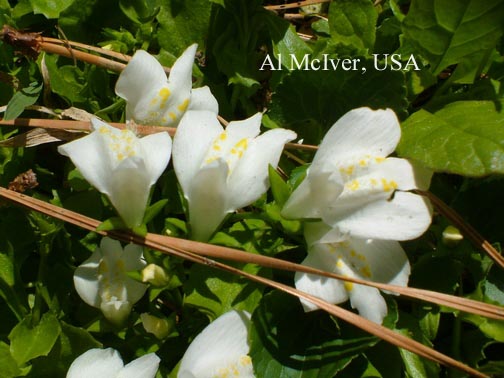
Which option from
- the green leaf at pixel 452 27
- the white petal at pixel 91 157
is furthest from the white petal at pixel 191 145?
the green leaf at pixel 452 27

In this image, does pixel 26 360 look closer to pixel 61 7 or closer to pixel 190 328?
pixel 190 328

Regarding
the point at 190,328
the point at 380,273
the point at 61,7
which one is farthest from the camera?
the point at 61,7

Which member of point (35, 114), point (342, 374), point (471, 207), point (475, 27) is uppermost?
point (475, 27)

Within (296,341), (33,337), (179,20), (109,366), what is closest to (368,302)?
(296,341)

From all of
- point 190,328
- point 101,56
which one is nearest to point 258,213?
point 190,328

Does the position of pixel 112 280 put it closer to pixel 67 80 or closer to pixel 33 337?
pixel 33 337

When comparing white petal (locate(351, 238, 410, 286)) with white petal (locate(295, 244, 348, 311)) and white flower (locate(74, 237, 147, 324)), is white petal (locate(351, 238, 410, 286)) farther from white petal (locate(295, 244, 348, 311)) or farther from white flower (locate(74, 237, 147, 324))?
white flower (locate(74, 237, 147, 324))

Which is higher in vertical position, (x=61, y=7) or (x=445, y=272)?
(x=61, y=7)
